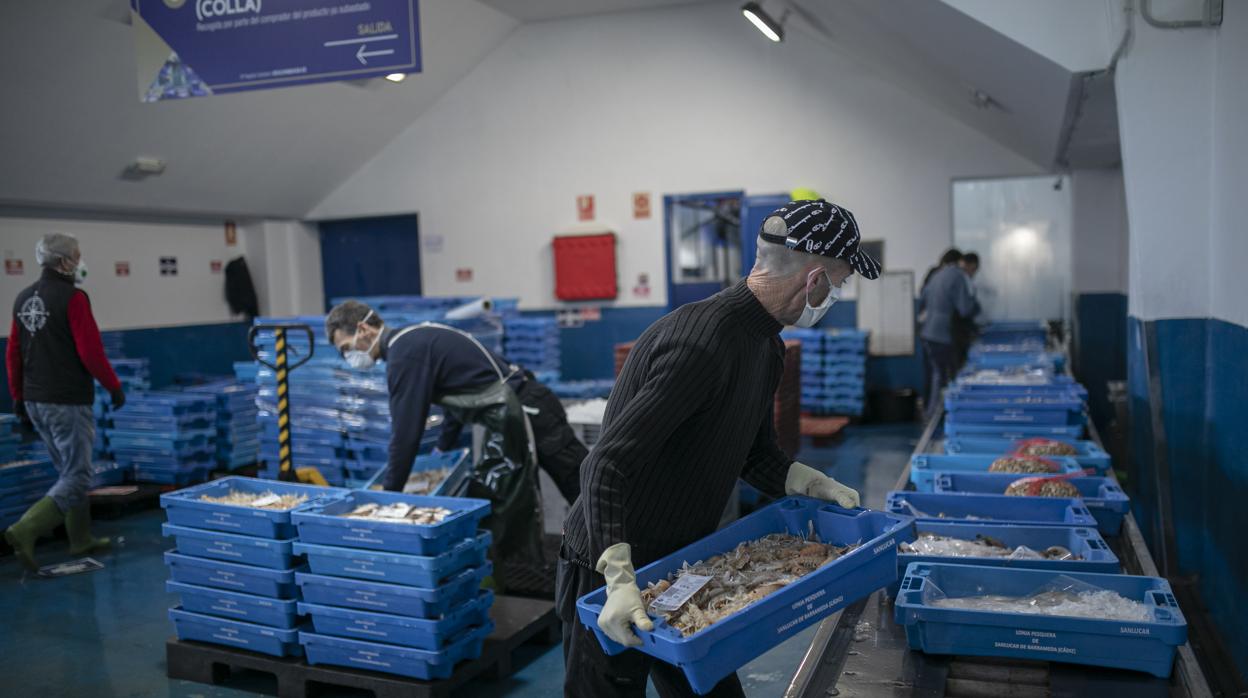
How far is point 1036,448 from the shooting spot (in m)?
4.42

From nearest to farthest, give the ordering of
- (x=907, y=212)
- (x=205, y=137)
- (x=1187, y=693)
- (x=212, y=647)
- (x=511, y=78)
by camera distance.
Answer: (x=1187, y=693)
(x=212, y=647)
(x=205, y=137)
(x=907, y=212)
(x=511, y=78)

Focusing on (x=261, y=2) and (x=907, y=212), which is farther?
(x=907, y=212)

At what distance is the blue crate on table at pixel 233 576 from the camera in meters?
4.30

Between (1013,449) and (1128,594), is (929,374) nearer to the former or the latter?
(1013,449)

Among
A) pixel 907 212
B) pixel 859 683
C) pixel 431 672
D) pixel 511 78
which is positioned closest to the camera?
pixel 859 683

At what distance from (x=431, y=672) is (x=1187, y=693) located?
294cm

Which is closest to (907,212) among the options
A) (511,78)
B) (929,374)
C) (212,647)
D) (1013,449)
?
(929,374)

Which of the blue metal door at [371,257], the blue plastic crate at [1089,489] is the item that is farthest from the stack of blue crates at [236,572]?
the blue metal door at [371,257]

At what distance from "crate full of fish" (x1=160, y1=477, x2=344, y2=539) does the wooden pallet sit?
602 mm

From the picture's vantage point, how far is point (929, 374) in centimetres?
1100

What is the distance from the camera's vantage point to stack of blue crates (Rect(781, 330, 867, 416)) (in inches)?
414

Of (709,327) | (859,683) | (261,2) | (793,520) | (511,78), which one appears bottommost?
(859,683)

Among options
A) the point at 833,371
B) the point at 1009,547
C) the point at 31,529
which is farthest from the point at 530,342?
the point at 1009,547

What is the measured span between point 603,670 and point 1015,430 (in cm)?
358
